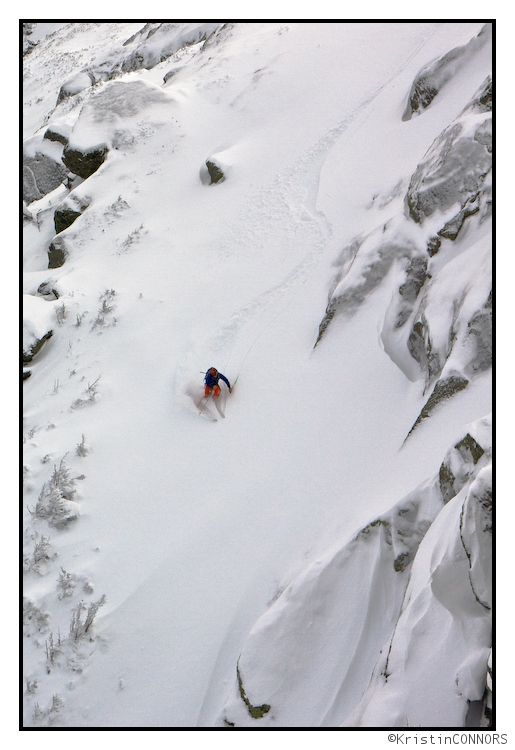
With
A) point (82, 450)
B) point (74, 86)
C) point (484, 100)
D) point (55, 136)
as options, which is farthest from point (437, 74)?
point (74, 86)

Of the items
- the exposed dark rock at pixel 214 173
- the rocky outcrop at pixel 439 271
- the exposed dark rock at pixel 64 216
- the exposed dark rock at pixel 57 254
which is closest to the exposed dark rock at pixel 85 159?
the exposed dark rock at pixel 64 216

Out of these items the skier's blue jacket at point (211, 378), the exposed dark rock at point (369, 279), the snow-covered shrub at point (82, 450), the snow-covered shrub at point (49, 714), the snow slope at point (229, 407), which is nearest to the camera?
the snow slope at point (229, 407)

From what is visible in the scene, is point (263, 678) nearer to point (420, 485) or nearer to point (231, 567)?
point (231, 567)

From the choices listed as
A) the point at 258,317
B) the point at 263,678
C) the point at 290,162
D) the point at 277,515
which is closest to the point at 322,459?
the point at 277,515

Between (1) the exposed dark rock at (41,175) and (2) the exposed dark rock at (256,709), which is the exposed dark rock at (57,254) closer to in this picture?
(1) the exposed dark rock at (41,175)

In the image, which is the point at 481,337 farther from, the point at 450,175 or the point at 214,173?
the point at 214,173

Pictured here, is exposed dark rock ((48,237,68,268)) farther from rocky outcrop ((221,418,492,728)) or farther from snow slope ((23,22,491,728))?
→ rocky outcrop ((221,418,492,728))
